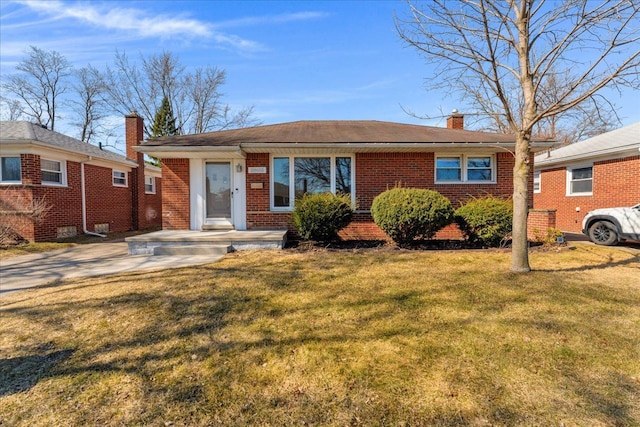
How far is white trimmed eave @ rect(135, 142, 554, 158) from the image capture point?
8.61m

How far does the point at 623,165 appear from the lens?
11000 millimetres

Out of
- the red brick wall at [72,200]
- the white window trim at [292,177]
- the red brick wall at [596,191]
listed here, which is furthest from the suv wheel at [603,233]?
the red brick wall at [72,200]

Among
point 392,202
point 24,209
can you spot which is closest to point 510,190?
point 392,202

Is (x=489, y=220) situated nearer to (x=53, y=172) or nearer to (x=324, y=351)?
(x=324, y=351)

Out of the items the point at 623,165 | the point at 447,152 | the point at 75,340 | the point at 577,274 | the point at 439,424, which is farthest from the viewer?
the point at 623,165

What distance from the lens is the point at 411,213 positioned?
24.2 ft

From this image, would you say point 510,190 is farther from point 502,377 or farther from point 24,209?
point 24,209

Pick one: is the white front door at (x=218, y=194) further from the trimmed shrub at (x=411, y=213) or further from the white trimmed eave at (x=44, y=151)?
the white trimmed eave at (x=44, y=151)

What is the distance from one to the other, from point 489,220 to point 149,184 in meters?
16.2

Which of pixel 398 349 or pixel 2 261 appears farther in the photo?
pixel 2 261

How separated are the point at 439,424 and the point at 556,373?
4.37 ft

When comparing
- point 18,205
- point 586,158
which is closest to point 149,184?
point 18,205

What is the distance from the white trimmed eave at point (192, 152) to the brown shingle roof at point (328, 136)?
0.15 m

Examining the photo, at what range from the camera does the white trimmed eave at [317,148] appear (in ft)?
28.2
